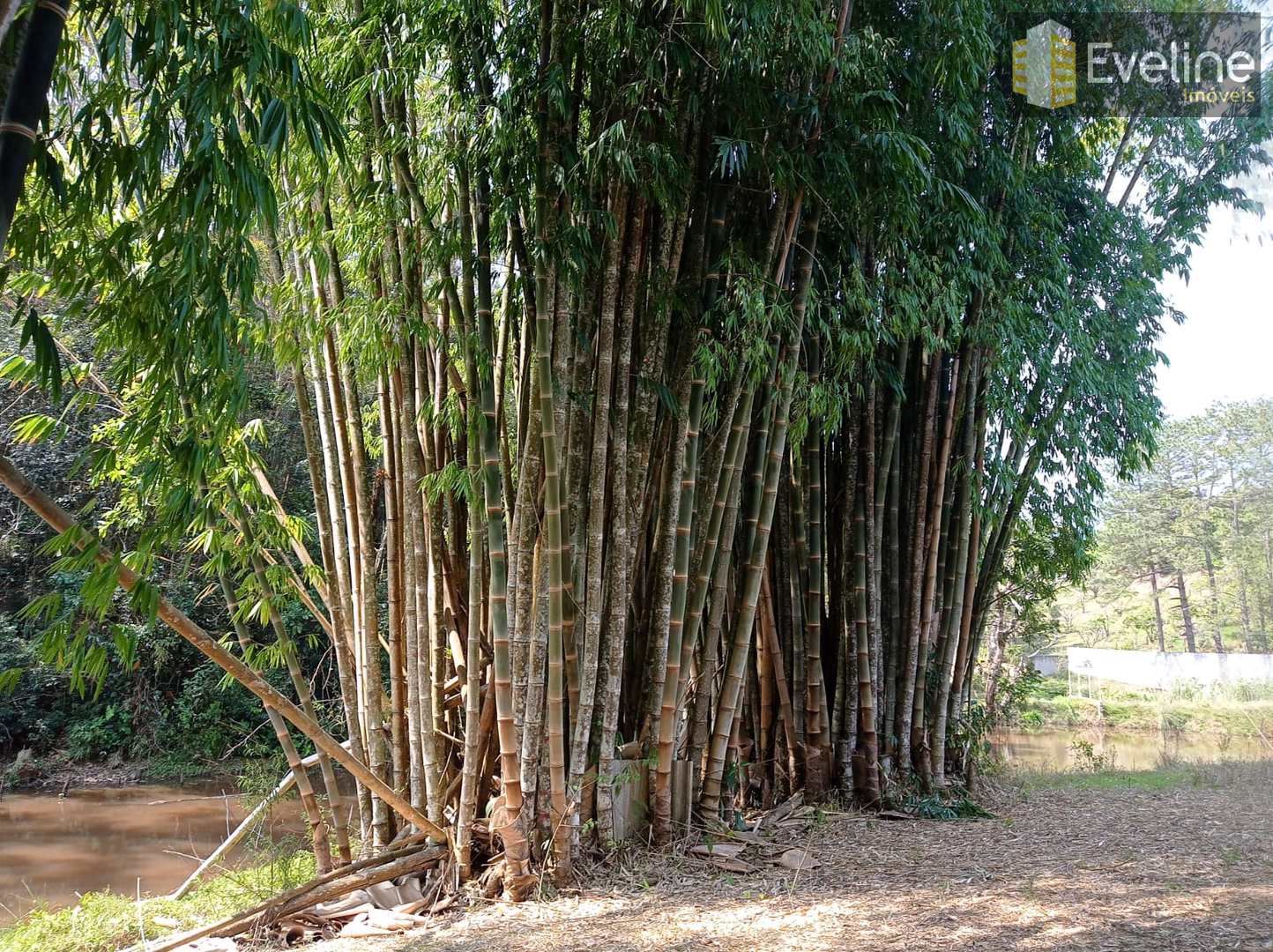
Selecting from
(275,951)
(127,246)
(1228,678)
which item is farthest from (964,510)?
(1228,678)

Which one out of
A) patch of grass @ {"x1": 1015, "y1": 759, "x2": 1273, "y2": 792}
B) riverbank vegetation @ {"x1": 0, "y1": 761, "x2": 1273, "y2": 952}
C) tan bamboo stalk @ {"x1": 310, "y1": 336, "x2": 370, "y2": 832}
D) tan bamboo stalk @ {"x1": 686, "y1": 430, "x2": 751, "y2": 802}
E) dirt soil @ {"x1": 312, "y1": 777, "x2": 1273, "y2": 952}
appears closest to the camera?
dirt soil @ {"x1": 312, "y1": 777, "x2": 1273, "y2": 952}

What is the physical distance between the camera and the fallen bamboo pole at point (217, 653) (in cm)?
195

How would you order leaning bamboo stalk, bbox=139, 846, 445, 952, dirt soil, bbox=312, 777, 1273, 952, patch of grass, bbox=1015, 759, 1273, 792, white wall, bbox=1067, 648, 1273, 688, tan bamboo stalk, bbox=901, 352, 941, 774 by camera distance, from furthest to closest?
1. white wall, bbox=1067, 648, 1273, 688
2. patch of grass, bbox=1015, 759, 1273, 792
3. tan bamboo stalk, bbox=901, 352, 941, 774
4. leaning bamboo stalk, bbox=139, 846, 445, 952
5. dirt soil, bbox=312, 777, 1273, 952

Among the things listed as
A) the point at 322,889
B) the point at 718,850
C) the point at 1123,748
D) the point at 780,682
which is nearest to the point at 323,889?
the point at 322,889

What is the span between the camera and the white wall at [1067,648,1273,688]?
31.3 ft

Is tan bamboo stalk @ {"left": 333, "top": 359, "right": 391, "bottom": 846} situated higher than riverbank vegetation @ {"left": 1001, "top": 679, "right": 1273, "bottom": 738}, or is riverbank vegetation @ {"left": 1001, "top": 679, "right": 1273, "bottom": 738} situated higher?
tan bamboo stalk @ {"left": 333, "top": 359, "right": 391, "bottom": 846}

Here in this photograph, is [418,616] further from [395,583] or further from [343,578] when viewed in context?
[343,578]

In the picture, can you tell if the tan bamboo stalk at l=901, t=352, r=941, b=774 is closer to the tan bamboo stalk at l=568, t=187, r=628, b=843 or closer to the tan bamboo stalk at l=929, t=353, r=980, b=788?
the tan bamboo stalk at l=929, t=353, r=980, b=788

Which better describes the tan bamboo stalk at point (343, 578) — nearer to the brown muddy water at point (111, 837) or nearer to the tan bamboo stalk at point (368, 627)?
the tan bamboo stalk at point (368, 627)

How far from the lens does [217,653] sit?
2701mm

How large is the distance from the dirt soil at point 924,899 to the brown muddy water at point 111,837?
2.25 meters

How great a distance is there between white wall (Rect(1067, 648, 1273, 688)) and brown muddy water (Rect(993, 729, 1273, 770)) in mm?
754

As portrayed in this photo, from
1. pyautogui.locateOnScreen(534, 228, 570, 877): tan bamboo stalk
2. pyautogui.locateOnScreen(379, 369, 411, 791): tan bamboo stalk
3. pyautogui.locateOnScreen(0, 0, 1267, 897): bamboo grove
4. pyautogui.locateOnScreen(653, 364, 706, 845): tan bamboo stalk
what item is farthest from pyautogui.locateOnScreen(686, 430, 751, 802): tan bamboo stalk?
pyautogui.locateOnScreen(379, 369, 411, 791): tan bamboo stalk

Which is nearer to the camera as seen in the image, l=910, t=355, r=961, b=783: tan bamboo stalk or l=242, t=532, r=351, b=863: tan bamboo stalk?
l=242, t=532, r=351, b=863: tan bamboo stalk
